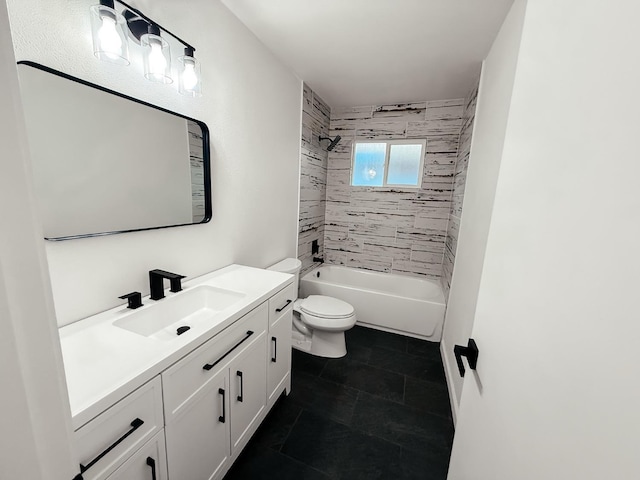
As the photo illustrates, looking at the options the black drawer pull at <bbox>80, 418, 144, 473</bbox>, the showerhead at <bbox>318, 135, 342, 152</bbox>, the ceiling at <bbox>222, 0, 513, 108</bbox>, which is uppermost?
the ceiling at <bbox>222, 0, 513, 108</bbox>

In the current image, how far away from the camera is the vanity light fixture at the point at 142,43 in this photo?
3.25 ft

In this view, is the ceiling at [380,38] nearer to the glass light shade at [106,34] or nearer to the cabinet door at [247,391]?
the glass light shade at [106,34]

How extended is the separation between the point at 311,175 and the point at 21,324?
9.57 ft

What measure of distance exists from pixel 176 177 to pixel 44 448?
52.3 inches

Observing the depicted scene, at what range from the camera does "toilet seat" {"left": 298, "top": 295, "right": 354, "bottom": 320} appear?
2.22 m

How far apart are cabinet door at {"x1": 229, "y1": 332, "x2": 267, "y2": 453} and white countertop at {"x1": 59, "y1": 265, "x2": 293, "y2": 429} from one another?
25 cm

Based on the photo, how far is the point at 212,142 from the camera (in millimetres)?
1619

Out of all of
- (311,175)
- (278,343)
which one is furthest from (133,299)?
(311,175)

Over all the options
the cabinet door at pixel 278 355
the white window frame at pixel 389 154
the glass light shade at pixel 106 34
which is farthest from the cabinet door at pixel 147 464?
the white window frame at pixel 389 154

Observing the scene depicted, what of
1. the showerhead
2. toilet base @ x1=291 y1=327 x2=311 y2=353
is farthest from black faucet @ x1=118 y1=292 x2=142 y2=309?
the showerhead

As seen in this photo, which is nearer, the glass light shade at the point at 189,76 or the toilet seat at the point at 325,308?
the glass light shade at the point at 189,76

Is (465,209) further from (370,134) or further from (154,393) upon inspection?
(154,393)

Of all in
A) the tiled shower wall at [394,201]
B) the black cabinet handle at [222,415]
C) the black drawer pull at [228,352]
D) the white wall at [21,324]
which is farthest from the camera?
the tiled shower wall at [394,201]

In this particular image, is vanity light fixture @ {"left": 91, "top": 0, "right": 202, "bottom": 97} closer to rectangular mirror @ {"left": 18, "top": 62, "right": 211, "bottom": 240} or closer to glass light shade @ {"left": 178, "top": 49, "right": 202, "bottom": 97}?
glass light shade @ {"left": 178, "top": 49, "right": 202, "bottom": 97}
